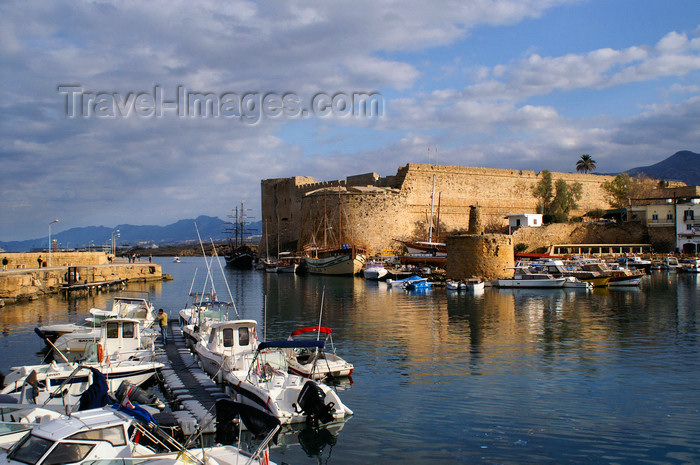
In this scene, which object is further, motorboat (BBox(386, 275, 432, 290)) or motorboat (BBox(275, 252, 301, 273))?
motorboat (BBox(275, 252, 301, 273))

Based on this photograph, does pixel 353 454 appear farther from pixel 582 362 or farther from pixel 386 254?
pixel 386 254

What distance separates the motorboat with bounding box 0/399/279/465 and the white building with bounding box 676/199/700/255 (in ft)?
160

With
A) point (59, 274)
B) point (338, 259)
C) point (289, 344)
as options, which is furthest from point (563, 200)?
point (289, 344)

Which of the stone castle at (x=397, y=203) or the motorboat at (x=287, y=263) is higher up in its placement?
the stone castle at (x=397, y=203)

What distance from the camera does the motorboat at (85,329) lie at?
13727 millimetres

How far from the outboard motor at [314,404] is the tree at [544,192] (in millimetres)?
49344

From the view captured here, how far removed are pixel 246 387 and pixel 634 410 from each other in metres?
6.28

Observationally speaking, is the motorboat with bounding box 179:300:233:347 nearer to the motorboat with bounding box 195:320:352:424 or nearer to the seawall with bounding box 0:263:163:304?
the motorboat with bounding box 195:320:352:424

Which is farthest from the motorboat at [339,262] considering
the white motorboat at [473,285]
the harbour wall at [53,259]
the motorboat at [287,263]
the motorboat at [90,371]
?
the motorboat at [90,371]

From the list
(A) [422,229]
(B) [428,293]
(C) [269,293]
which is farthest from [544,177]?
(C) [269,293]

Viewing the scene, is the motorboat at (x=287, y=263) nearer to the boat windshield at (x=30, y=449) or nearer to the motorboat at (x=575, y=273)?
the motorboat at (x=575, y=273)

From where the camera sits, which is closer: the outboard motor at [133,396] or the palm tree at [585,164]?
the outboard motor at [133,396]

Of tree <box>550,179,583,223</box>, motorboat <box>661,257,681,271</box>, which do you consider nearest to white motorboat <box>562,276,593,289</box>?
motorboat <box>661,257,681,271</box>

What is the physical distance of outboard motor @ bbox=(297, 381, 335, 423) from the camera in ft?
29.3
